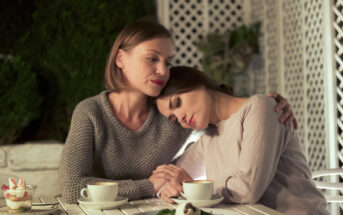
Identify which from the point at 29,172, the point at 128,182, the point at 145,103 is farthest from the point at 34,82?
the point at 128,182

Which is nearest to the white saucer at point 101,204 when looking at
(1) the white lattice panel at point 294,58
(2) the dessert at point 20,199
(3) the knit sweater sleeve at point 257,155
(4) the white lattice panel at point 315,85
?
(2) the dessert at point 20,199

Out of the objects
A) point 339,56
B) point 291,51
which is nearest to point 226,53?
point 291,51

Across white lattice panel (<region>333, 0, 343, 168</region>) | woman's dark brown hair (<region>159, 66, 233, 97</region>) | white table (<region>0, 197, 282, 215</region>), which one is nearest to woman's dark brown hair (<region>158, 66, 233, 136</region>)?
woman's dark brown hair (<region>159, 66, 233, 97</region>)

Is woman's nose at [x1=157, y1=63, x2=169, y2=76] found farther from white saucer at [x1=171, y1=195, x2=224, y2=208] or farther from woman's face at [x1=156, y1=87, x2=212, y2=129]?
white saucer at [x1=171, y1=195, x2=224, y2=208]

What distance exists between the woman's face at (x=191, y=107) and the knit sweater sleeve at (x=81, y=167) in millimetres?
311

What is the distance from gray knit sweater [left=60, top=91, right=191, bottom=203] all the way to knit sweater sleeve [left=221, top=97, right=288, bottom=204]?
365 millimetres

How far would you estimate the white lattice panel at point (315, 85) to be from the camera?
13.6 ft

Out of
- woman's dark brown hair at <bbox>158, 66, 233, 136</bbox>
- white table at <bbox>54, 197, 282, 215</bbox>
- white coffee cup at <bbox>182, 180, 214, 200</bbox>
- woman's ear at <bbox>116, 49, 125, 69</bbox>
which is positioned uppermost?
woman's ear at <bbox>116, 49, 125, 69</bbox>

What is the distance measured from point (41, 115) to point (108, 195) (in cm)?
296

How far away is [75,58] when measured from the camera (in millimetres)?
4172

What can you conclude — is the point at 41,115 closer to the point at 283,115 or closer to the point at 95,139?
the point at 95,139

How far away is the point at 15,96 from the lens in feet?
12.6

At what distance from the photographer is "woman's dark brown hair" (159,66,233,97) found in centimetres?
190

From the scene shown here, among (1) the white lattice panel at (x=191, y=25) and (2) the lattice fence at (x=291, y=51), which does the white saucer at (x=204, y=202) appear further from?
(1) the white lattice panel at (x=191, y=25)
